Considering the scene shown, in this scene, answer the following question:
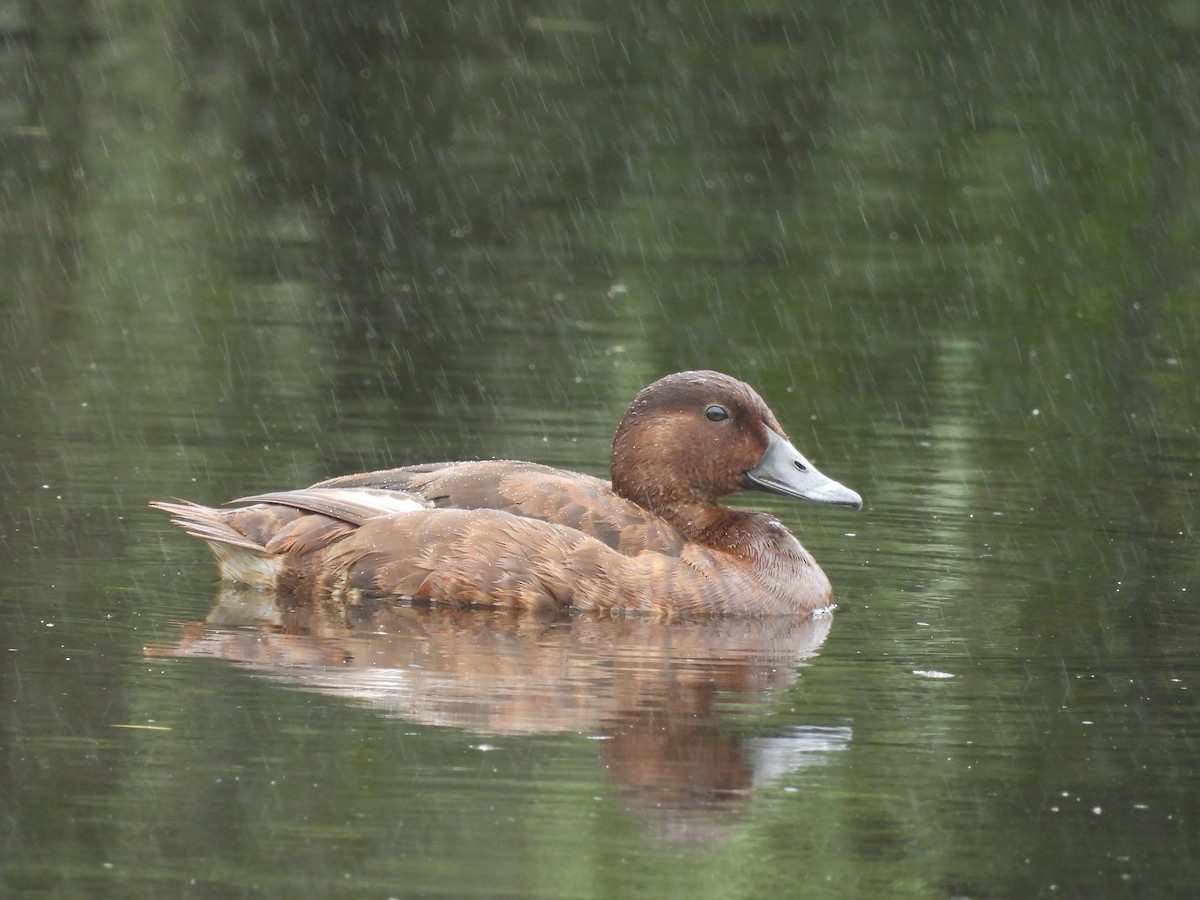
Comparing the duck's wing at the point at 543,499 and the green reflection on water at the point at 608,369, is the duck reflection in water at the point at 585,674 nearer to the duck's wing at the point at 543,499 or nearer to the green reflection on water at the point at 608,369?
the green reflection on water at the point at 608,369

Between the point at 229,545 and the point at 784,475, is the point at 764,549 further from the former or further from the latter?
the point at 229,545

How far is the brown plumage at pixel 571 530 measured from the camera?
31.3ft

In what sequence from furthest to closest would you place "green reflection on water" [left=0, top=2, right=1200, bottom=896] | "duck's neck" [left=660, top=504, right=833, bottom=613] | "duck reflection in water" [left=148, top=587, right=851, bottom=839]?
"duck's neck" [left=660, top=504, right=833, bottom=613] → "duck reflection in water" [left=148, top=587, right=851, bottom=839] → "green reflection on water" [left=0, top=2, right=1200, bottom=896]

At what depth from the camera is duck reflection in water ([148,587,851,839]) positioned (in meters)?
7.26

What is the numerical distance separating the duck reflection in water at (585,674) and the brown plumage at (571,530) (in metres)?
0.12

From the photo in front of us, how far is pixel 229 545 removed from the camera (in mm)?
9727

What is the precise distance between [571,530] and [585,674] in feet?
4.32

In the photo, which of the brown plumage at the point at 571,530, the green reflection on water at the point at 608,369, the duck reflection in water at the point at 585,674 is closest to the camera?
the green reflection on water at the point at 608,369

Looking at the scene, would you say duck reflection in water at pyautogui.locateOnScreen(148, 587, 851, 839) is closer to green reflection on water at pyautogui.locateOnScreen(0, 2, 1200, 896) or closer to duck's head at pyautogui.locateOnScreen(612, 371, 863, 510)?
green reflection on water at pyautogui.locateOnScreen(0, 2, 1200, 896)

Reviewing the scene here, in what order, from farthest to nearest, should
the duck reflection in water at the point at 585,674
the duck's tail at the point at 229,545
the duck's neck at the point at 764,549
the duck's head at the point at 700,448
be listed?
1. the duck's head at the point at 700,448
2. the duck's neck at the point at 764,549
3. the duck's tail at the point at 229,545
4. the duck reflection in water at the point at 585,674

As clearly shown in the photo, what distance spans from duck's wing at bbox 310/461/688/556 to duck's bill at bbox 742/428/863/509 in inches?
24.0

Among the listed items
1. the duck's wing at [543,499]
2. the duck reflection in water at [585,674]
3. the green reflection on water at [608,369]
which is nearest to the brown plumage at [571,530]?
the duck's wing at [543,499]

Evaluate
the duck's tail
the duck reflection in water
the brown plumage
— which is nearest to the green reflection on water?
the duck reflection in water

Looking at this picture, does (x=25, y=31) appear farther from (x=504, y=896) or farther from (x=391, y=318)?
(x=504, y=896)
